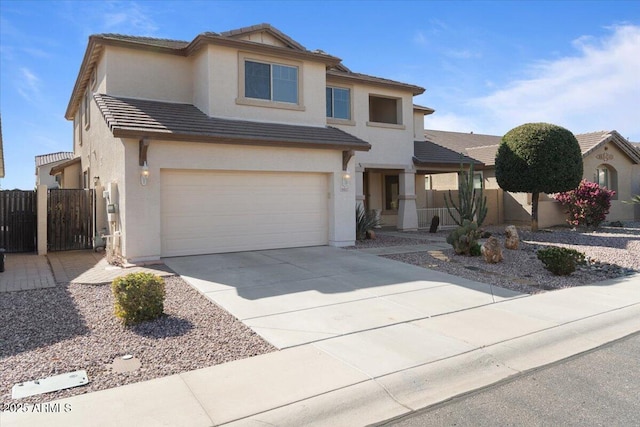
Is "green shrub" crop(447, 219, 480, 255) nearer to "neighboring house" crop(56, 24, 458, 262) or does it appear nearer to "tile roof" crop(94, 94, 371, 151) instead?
"neighboring house" crop(56, 24, 458, 262)

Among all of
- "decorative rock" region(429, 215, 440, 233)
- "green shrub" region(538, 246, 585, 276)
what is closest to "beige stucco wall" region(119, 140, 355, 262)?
"green shrub" region(538, 246, 585, 276)

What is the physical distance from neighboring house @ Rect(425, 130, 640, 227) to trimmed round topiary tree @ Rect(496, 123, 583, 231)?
4.18m

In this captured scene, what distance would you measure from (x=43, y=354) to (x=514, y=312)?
6828 millimetres

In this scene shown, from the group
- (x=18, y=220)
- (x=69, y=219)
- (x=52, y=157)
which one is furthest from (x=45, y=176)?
(x=69, y=219)

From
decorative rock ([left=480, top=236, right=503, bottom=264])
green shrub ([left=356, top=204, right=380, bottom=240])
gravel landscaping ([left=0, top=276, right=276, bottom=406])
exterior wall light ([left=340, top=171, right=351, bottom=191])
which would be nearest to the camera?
gravel landscaping ([left=0, top=276, right=276, bottom=406])

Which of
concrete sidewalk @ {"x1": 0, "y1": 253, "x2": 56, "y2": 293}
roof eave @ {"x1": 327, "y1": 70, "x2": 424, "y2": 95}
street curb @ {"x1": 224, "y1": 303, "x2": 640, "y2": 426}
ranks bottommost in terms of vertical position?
street curb @ {"x1": 224, "y1": 303, "x2": 640, "y2": 426}

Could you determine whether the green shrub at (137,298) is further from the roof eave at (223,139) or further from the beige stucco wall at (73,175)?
the beige stucco wall at (73,175)

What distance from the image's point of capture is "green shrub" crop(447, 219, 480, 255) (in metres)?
12.5

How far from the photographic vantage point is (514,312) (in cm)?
729

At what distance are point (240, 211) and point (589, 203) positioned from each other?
666 inches

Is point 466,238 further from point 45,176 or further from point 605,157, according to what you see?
point 45,176

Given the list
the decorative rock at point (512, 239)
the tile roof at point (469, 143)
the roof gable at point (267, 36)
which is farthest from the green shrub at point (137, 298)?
the tile roof at point (469, 143)

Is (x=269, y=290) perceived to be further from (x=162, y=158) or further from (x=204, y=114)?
(x=204, y=114)

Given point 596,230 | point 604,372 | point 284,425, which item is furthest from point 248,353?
point 596,230
